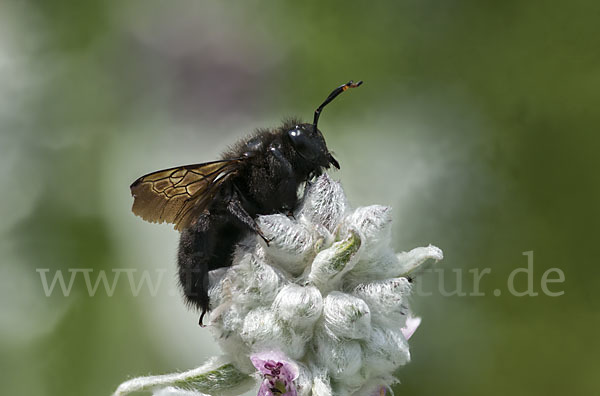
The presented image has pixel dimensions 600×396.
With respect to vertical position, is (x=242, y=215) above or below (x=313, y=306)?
above

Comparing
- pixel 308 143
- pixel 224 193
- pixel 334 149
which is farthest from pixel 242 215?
pixel 334 149

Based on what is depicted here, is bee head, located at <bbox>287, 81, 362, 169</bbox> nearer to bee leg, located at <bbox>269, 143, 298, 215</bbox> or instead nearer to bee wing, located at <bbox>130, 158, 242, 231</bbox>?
bee leg, located at <bbox>269, 143, 298, 215</bbox>

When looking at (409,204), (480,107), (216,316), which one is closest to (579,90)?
(480,107)

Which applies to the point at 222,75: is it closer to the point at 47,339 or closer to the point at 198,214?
the point at 47,339

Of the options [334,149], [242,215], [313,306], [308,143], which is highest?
Result: [334,149]

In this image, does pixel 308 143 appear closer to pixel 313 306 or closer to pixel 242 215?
pixel 242 215

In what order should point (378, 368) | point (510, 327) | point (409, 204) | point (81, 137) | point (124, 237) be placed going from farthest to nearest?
point (81, 137), point (409, 204), point (124, 237), point (510, 327), point (378, 368)

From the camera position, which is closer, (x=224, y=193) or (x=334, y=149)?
(x=224, y=193)
